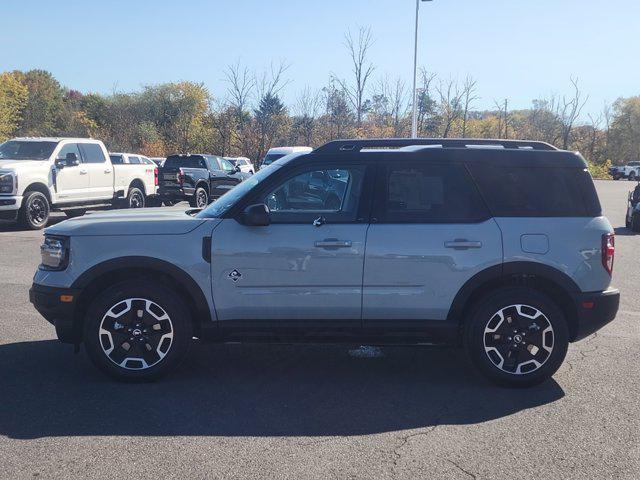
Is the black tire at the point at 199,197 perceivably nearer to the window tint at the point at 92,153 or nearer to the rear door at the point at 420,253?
the window tint at the point at 92,153

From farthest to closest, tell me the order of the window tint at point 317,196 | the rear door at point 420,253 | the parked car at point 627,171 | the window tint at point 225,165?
the parked car at point 627,171, the window tint at point 225,165, the window tint at point 317,196, the rear door at point 420,253

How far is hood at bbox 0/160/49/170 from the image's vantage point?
15083 millimetres

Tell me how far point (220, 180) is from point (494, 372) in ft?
60.4

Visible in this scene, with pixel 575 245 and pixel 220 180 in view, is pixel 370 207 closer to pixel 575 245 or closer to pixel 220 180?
pixel 575 245

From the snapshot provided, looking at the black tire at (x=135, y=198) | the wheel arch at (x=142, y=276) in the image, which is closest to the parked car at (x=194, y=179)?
the black tire at (x=135, y=198)

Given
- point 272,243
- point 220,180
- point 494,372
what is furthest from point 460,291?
point 220,180

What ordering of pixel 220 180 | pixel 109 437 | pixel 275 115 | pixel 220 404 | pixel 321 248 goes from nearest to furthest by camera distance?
pixel 109 437, pixel 220 404, pixel 321 248, pixel 220 180, pixel 275 115

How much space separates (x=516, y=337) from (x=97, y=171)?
1429 centimetres

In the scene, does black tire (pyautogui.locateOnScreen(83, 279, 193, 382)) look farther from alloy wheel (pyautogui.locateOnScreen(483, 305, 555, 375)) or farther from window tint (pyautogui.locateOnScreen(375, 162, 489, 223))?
alloy wheel (pyautogui.locateOnScreen(483, 305, 555, 375))

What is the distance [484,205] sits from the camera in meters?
5.45

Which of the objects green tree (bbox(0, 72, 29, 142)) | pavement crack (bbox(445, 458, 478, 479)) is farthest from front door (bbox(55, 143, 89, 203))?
green tree (bbox(0, 72, 29, 142))

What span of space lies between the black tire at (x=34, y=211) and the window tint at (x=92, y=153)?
1.81 meters

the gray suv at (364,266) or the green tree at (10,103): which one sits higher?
the green tree at (10,103)

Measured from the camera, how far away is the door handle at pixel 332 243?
5.26 metres
